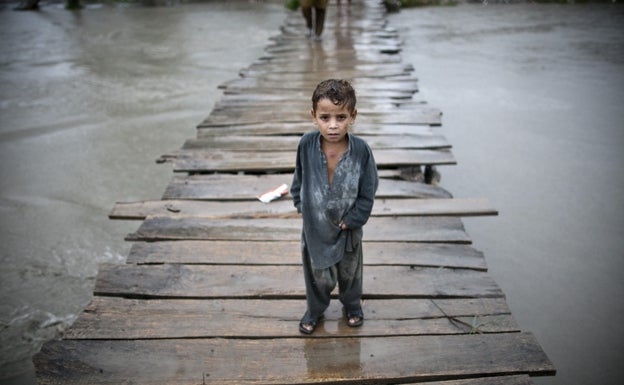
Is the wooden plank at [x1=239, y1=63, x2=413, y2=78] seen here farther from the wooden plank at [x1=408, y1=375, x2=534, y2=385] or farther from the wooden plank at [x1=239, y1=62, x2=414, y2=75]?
the wooden plank at [x1=408, y1=375, x2=534, y2=385]

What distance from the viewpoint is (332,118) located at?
1.52 m

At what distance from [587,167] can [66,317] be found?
15.9 ft

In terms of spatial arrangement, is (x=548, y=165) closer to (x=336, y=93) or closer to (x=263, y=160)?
(x=263, y=160)

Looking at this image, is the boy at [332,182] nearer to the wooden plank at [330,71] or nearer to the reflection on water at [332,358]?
the reflection on water at [332,358]

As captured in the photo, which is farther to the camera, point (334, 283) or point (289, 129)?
point (289, 129)

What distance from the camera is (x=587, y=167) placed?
14.5 feet

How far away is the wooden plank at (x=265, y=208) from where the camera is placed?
2.92 m

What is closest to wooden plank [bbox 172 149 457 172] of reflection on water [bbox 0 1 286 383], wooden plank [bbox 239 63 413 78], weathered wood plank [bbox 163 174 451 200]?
weathered wood plank [bbox 163 174 451 200]

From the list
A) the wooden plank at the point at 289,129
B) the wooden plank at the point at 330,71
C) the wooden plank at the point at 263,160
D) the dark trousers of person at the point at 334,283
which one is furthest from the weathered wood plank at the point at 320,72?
the dark trousers of person at the point at 334,283

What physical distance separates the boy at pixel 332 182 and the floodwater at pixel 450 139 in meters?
1.59

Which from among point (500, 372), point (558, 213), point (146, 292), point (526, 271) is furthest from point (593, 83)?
point (146, 292)

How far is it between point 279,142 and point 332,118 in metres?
2.47

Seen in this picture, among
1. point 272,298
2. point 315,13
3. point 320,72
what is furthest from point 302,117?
point 315,13

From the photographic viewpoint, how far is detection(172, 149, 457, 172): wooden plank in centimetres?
353
